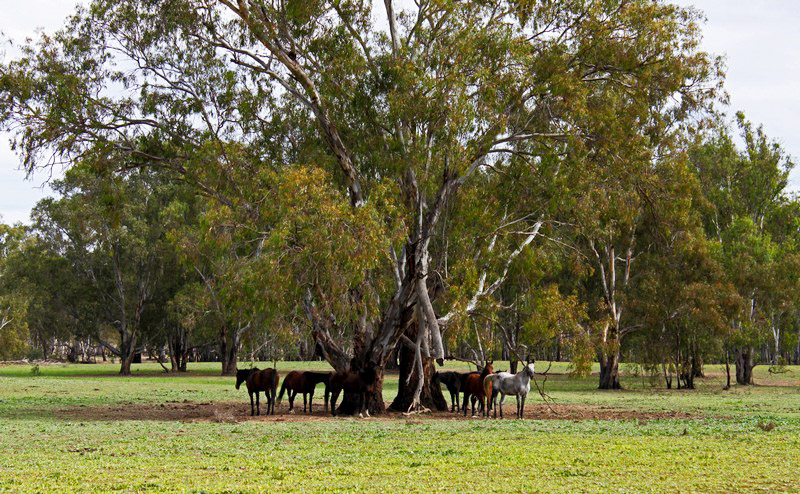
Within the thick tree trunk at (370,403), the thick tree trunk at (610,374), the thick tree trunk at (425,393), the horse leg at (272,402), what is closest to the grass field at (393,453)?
the horse leg at (272,402)

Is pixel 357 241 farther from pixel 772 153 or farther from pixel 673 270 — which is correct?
pixel 772 153

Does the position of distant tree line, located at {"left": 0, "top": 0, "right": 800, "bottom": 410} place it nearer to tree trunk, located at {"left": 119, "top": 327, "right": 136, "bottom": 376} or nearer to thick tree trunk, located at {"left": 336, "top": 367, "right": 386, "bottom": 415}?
thick tree trunk, located at {"left": 336, "top": 367, "right": 386, "bottom": 415}

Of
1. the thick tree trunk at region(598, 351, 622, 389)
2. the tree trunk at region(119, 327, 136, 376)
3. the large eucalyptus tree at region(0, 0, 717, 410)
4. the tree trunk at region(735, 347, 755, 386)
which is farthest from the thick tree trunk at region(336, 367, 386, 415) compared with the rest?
the tree trunk at region(119, 327, 136, 376)

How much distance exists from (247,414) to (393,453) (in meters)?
10.6

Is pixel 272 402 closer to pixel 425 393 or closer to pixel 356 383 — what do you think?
pixel 356 383

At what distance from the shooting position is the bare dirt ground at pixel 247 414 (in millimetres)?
20750

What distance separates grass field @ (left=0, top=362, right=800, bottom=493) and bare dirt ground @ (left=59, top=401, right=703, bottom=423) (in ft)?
0.32

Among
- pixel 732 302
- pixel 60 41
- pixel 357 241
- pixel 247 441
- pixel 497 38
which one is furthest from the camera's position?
pixel 732 302

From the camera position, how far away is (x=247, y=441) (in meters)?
14.4

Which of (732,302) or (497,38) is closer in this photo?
(497,38)

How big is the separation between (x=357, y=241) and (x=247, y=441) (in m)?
6.45

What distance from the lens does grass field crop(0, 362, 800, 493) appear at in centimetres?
961

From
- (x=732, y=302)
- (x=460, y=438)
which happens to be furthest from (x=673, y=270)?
(x=460, y=438)

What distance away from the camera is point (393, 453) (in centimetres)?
1253
